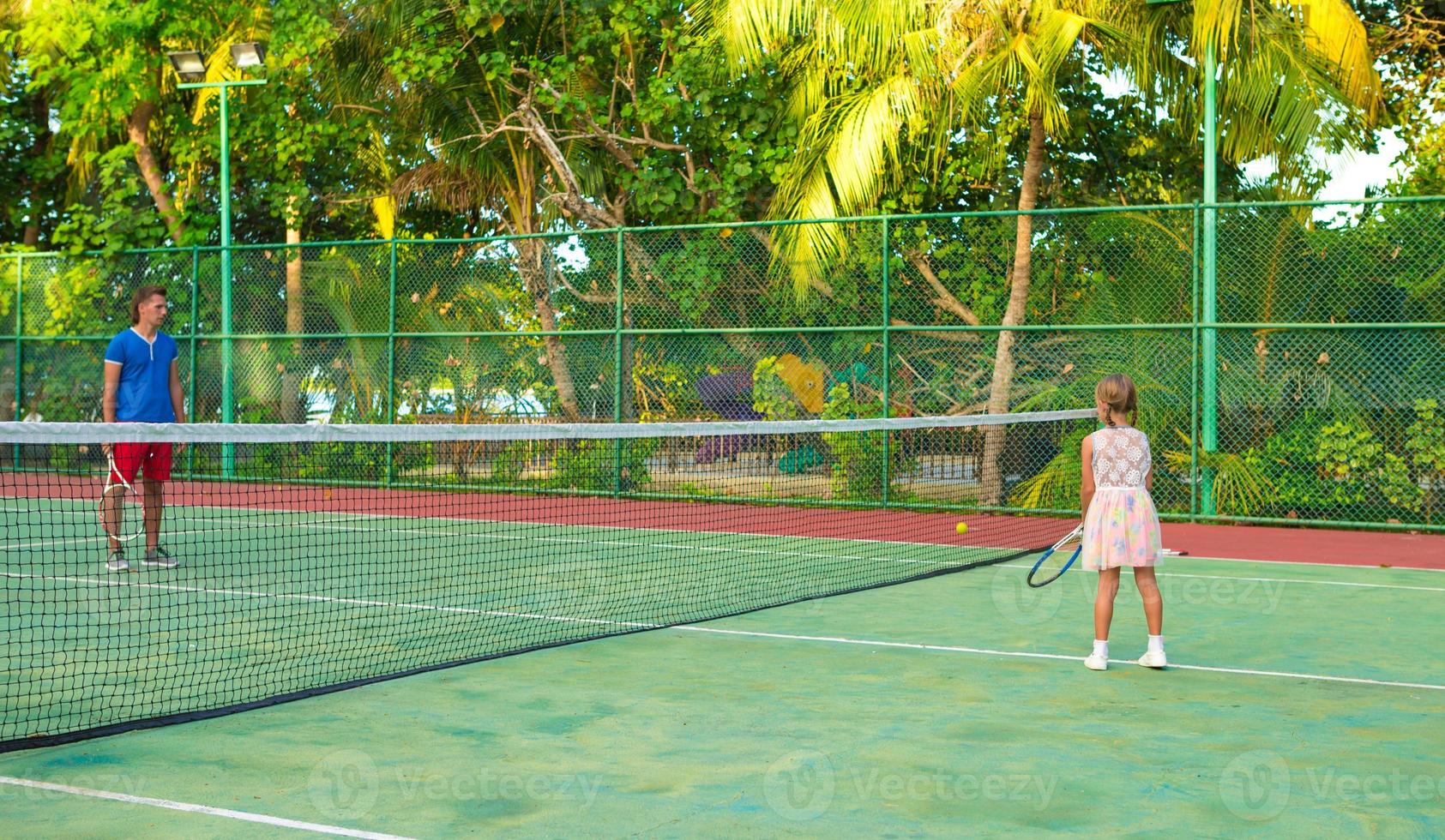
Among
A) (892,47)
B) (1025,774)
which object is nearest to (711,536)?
(892,47)

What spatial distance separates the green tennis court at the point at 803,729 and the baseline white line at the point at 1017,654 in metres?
0.02

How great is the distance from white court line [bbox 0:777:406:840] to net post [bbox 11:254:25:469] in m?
14.7

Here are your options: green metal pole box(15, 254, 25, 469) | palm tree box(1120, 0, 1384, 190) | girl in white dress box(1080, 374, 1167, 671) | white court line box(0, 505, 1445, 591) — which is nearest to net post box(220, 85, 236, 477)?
green metal pole box(15, 254, 25, 469)

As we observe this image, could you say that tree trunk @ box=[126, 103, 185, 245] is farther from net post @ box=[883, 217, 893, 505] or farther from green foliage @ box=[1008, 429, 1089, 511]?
green foliage @ box=[1008, 429, 1089, 511]

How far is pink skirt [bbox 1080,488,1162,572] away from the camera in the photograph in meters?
6.43

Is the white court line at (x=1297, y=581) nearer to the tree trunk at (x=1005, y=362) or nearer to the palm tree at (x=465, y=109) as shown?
the tree trunk at (x=1005, y=362)

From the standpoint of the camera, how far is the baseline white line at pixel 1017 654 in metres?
6.36

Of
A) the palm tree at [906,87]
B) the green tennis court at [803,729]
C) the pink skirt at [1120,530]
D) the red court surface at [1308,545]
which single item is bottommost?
the green tennis court at [803,729]

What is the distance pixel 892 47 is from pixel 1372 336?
5.08 m

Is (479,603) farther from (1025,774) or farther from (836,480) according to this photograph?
(836,480)

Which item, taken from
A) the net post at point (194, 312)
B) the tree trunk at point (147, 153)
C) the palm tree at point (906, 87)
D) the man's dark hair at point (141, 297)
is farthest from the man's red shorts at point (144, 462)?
the tree trunk at point (147, 153)

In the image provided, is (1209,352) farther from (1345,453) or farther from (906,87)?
(906,87)

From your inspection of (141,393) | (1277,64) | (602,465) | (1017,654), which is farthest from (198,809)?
(1277,64)

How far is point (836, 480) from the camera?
546 inches
